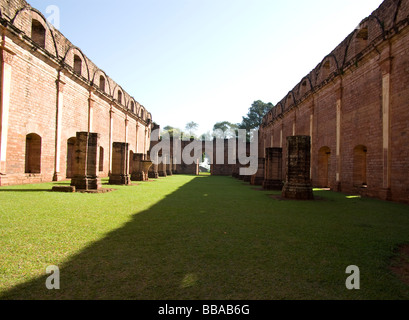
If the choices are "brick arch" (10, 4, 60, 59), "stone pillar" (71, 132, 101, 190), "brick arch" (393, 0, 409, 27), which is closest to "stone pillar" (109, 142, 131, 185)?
"stone pillar" (71, 132, 101, 190)

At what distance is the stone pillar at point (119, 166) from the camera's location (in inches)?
518

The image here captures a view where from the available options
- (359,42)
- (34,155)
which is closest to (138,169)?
(34,155)

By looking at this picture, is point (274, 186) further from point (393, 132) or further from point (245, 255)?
point (245, 255)

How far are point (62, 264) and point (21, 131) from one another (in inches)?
413

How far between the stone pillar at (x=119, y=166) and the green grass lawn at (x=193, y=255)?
808cm

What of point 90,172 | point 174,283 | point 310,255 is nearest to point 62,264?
point 174,283

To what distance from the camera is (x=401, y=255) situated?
9.93 ft

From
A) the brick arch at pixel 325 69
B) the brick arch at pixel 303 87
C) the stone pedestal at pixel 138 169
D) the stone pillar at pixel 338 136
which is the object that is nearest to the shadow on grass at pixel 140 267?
the stone pillar at pixel 338 136

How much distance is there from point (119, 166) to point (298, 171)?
30.2 ft

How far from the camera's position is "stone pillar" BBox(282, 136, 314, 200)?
848 centimetres

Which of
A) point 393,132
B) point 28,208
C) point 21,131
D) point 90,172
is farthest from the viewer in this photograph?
point 21,131

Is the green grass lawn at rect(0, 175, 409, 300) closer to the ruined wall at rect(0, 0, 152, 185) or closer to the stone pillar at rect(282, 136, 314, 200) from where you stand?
the stone pillar at rect(282, 136, 314, 200)

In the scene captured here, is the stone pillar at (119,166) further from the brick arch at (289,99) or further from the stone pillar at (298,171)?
the brick arch at (289,99)

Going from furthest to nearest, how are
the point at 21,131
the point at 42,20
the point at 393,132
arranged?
the point at 42,20 → the point at 21,131 → the point at 393,132
